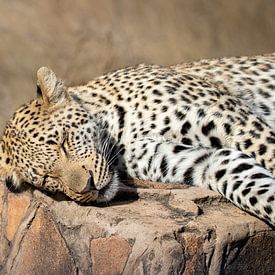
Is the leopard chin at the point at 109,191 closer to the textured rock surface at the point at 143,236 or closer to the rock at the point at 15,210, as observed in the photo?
the textured rock surface at the point at 143,236

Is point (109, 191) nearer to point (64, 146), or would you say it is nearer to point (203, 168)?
point (64, 146)

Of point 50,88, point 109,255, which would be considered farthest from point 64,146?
point 109,255

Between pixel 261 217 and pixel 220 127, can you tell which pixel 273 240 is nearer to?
pixel 261 217

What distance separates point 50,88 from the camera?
20.8 ft

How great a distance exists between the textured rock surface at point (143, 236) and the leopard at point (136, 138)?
14 centimetres

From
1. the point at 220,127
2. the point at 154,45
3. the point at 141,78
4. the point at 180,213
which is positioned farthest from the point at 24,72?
the point at 180,213

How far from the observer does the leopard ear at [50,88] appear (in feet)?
20.8

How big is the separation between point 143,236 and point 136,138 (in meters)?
1.37

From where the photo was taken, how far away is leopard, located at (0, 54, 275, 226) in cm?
599

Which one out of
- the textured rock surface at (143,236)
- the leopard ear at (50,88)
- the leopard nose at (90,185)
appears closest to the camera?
the textured rock surface at (143,236)

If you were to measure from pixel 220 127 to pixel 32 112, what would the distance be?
1353mm

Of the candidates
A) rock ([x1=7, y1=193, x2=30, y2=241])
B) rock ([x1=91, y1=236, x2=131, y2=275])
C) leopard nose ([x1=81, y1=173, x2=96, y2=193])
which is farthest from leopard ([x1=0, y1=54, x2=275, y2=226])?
rock ([x1=91, y1=236, x2=131, y2=275])

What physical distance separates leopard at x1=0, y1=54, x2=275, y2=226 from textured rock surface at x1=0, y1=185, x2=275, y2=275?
136 mm

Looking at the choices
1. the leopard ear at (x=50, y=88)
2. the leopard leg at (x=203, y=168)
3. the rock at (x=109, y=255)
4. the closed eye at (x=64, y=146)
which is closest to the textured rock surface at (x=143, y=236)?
the rock at (x=109, y=255)
